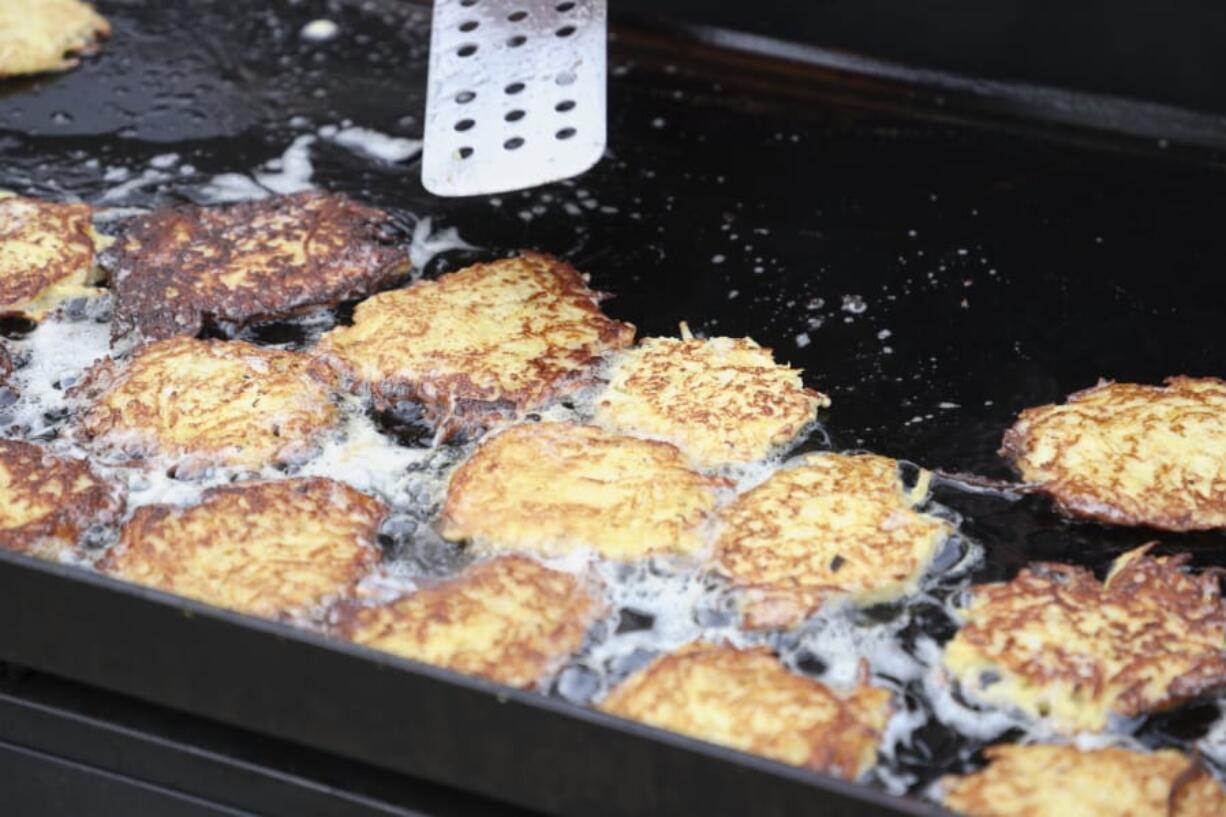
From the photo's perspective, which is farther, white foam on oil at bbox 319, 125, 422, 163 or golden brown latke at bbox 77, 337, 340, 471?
white foam on oil at bbox 319, 125, 422, 163

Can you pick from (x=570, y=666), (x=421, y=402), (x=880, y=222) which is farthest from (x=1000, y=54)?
(x=570, y=666)

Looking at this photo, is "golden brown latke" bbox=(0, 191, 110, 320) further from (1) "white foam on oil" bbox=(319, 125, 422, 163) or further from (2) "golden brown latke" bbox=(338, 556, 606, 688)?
(2) "golden brown latke" bbox=(338, 556, 606, 688)

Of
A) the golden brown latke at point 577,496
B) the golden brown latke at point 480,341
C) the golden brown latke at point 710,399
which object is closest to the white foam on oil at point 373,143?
the golden brown latke at point 480,341

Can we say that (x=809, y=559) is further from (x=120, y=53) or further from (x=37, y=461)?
(x=120, y=53)

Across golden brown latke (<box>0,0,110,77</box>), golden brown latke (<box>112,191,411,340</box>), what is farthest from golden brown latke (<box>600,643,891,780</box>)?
golden brown latke (<box>0,0,110,77</box>)

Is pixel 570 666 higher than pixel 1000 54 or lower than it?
lower

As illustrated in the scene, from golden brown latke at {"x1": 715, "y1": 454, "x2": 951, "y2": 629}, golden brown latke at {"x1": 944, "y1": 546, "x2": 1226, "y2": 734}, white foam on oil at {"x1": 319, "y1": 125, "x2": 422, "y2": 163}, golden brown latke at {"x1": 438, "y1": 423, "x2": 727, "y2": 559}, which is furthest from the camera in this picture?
white foam on oil at {"x1": 319, "y1": 125, "x2": 422, "y2": 163}
